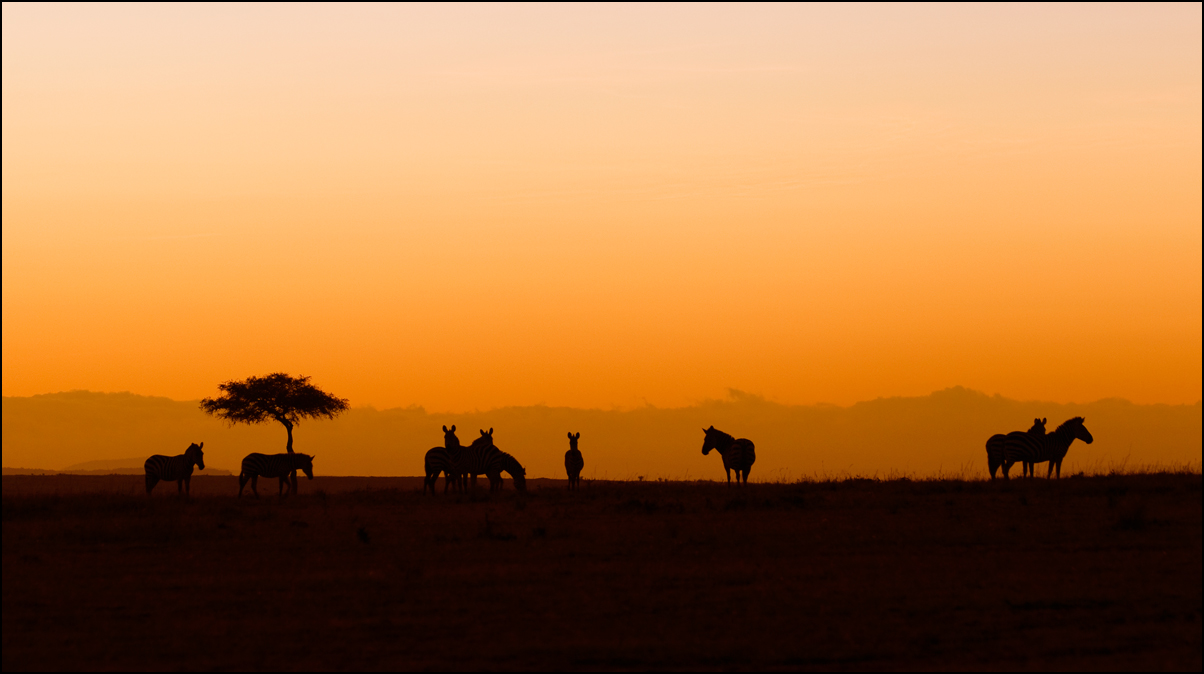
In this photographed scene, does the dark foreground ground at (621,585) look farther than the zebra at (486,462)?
No

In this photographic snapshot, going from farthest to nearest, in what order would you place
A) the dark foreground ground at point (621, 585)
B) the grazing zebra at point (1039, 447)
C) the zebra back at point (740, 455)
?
the zebra back at point (740, 455), the grazing zebra at point (1039, 447), the dark foreground ground at point (621, 585)

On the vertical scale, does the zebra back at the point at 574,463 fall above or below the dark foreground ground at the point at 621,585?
above

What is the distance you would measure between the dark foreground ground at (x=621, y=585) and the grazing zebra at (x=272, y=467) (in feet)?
26.1

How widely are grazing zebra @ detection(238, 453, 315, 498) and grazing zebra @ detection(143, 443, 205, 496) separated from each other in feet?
5.24

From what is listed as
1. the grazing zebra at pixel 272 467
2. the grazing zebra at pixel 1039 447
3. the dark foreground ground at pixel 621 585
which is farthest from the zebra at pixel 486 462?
the grazing zebra at pixel 1039 447

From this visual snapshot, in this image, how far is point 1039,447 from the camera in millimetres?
35906

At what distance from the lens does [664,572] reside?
1830 cm

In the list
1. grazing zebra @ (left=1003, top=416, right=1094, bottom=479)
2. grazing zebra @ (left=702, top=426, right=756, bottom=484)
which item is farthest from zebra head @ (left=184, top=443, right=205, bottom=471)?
grazing zebra @ (left=1003, top=416, right=1094, bottom=479)

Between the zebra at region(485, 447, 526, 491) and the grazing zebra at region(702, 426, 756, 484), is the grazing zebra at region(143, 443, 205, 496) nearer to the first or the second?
the zebra at region(485, 447, 526, 491)

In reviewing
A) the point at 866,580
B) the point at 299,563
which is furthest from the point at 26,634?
the point at 866,580

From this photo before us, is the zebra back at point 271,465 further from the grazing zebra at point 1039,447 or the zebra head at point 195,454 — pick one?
the grazing zebra at point 1039,447

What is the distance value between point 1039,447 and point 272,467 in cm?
2397

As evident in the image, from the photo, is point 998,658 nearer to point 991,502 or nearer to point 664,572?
point 664,572

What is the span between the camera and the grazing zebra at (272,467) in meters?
37.0
